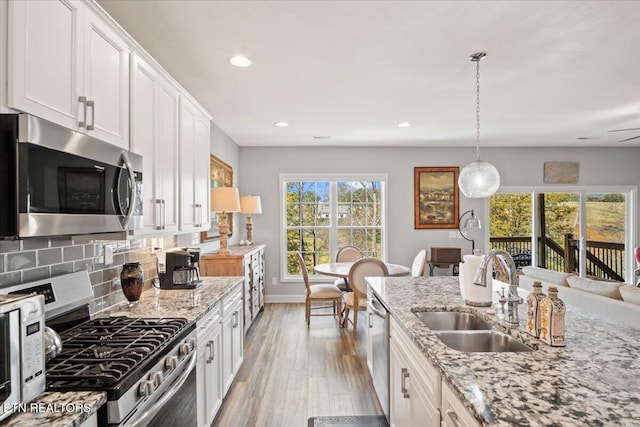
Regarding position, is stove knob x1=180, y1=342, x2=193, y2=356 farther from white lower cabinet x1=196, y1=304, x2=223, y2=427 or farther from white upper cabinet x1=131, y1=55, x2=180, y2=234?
white upper cabinet x1=131, y1=55, x2=180, y2=234

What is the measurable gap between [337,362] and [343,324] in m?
1.06

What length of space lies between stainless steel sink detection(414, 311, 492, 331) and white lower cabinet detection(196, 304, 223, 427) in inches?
48.0

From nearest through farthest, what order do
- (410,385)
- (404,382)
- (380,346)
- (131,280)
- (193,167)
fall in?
(410,385)
(404,382)
(131,280)
(380,346)
(193,167)

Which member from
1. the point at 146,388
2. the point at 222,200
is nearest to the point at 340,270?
the point at 222,200

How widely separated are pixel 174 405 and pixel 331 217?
4.66 m

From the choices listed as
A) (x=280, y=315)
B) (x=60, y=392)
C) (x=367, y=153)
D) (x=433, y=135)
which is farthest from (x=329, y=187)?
(x=60, y=392)

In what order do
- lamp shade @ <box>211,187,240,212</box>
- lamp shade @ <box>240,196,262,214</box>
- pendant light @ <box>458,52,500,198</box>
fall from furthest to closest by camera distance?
lamp shade @ <box>240,196,262,214</box>
lamp shade @ <box>211,187,240,212</box>
pendant light @ <box>458,52,500,198</box>

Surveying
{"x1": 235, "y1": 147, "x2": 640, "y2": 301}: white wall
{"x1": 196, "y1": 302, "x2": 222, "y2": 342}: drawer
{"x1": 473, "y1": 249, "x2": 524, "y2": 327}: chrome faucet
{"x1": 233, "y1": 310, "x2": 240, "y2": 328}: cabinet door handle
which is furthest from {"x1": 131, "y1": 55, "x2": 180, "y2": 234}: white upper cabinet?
{"x1": 235, "y1": 147, "x2": 640, "y2": 301}: white wall

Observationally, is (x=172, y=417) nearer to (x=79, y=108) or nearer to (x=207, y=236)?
(x=79, y=108)

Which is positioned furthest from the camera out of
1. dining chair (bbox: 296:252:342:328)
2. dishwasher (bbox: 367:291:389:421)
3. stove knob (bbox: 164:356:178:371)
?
dining chair (bbox: 296:252:342:328)

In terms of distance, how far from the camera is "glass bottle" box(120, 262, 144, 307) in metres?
2.15

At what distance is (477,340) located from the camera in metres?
1.77

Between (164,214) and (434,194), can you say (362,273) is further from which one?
(434,194)

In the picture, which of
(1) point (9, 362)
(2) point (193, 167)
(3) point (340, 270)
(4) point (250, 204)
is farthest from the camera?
(4) point (250, 204)
